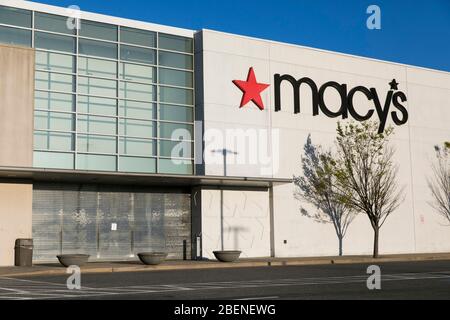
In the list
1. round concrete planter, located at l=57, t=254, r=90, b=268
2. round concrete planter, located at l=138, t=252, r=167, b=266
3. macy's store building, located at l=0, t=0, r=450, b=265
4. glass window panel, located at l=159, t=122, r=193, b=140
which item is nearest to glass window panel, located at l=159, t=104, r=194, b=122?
macy's store building, located at l=0, t=0, r=450, b=265

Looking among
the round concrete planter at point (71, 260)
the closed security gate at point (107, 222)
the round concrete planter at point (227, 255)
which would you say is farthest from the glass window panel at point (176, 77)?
the round concrete planter at point (71, 260)

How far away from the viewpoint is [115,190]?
109 feet

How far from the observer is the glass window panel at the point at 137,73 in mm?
33062

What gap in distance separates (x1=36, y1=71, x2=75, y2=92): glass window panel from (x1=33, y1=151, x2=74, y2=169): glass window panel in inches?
123

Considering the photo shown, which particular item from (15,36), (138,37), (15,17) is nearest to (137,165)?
(138,37)

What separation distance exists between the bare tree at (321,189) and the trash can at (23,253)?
49.9 ft

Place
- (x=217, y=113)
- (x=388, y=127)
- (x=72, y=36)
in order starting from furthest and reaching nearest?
(x=388, y=127), (x=217, y=113), (x=72, y=36)

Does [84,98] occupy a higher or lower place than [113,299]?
higher

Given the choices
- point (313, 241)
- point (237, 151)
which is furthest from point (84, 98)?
point (313, 241)

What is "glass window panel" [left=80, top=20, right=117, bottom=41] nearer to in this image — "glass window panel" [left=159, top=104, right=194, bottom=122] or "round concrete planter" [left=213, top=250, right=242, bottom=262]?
"glass window panel" [left=159, top=104, right=194, bottom=122]

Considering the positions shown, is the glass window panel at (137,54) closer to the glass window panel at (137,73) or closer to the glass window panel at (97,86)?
the glass window panel at (137,73)

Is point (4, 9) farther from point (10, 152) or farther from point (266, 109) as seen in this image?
point (266, 109)
